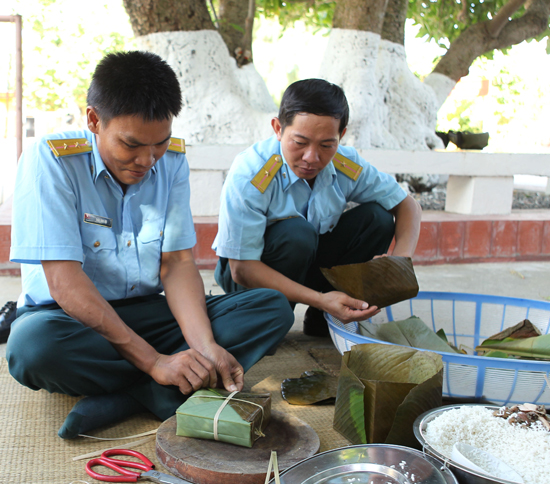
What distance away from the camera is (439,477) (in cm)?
105

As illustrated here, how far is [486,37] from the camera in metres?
5.59

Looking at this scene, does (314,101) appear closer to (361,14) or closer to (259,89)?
(361,14)

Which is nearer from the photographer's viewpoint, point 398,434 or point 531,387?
point 398,434

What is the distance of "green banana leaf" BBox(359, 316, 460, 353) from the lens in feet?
5.82

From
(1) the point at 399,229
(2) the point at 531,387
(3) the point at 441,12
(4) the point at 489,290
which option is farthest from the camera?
(3) the point at 441,12

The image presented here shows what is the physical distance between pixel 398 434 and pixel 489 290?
206 centimetres

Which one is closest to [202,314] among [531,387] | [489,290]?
[531,387]

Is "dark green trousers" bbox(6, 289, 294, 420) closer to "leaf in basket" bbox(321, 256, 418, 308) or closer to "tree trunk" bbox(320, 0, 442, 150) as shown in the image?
"leaf in basket" bbox(321, 256, 418, 308)

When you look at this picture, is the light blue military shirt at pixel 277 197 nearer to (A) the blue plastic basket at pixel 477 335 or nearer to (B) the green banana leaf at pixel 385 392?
(A) the blue plastic basket at pixel 477 335

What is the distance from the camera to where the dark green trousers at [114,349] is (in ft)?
4.61

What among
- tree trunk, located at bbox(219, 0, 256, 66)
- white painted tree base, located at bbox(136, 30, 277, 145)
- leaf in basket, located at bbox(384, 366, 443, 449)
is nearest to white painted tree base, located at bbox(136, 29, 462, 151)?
white painted tree base, located at bbox(136, 30, 277, 145)

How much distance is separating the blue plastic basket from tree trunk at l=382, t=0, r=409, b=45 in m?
3.49

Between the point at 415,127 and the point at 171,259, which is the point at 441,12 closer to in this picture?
the point at 415,127

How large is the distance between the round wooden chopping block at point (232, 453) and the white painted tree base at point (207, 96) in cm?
293
